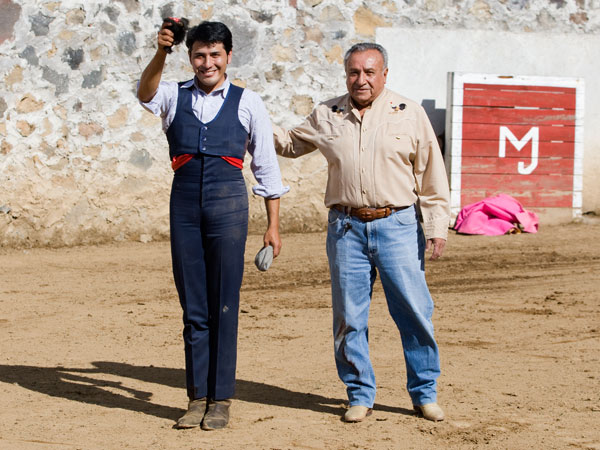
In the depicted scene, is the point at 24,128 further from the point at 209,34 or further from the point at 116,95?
the point at 209,34

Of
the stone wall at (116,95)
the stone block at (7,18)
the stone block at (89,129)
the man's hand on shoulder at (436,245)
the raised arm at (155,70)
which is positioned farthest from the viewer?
the stone block at (89,129)

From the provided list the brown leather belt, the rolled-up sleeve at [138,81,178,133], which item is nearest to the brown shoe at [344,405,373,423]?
the brown leather belt

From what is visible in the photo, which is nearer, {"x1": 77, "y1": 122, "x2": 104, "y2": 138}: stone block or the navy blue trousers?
the navy blue trousers

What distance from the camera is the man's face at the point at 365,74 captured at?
4.13m

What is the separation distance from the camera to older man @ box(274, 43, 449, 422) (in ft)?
13.6

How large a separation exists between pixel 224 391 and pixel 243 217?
2.58 ft

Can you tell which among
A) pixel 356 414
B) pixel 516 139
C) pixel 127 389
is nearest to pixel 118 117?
pixel 516 139

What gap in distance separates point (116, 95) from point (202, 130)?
5.77m

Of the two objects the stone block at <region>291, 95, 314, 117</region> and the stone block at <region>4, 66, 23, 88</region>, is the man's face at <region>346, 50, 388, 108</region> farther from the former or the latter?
the stone block at <region>291, 95, 314, 117</region>

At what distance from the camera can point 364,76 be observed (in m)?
4.14

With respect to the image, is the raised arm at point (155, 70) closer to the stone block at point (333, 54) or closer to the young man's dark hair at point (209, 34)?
the young man's dark hair at point (209, 34)

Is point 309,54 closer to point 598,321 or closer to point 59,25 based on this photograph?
point 59,25

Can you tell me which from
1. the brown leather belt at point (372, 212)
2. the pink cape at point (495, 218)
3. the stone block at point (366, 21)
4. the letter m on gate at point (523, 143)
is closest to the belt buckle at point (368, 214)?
the brown leather belt at point (372, 212)

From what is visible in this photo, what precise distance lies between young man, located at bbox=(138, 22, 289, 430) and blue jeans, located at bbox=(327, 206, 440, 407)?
0.32 meters
